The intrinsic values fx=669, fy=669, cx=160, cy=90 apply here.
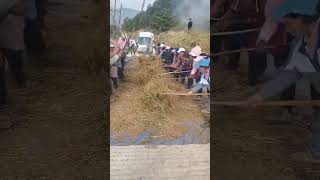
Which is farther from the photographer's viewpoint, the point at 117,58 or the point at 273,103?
the point at 273,103

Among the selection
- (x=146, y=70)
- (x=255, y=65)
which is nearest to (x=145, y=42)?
(x=146, y=70)

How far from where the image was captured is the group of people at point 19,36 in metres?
5.21

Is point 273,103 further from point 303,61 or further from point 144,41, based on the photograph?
point 144,41

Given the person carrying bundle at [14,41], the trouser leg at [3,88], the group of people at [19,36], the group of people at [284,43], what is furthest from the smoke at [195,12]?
the trouser leg at [3,88]

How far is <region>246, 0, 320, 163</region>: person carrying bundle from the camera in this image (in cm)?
552

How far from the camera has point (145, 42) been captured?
5.34 metres

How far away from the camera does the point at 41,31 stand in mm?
5211

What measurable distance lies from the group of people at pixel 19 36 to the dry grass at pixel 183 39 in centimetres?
95

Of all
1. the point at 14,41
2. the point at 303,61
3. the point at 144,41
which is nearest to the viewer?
the point at 14,41

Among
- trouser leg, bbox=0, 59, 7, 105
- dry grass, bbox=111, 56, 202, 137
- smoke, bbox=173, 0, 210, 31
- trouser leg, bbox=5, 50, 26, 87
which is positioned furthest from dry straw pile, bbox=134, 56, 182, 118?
trouser leg, bbox=0, 59, 7, 105

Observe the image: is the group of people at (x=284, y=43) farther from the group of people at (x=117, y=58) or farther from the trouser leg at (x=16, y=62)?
the trouser leg at (x=16, y=62)

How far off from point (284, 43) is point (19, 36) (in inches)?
85.2

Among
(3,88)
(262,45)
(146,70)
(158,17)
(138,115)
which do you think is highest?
(158,17)

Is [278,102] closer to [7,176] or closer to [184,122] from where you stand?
[184,122]
